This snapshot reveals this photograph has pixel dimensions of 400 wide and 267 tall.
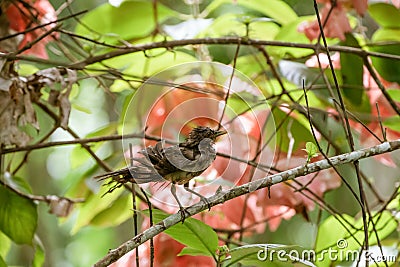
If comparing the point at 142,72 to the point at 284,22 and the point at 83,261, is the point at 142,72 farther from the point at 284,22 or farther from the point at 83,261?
the point at 83,261

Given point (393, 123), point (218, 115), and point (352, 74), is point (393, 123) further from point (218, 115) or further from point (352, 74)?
point (218, 115)

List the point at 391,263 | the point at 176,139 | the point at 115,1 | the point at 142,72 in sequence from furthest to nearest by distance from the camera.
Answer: the point at 142,72 → the point at 115,1 → the point at 391,263 → the point at 176,139

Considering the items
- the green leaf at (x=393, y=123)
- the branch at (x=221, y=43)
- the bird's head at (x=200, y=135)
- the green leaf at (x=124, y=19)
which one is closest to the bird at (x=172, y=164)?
the bird's head at (x=200, y=135)

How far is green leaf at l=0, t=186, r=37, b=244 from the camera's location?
2.72 ft

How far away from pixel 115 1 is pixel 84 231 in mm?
1823

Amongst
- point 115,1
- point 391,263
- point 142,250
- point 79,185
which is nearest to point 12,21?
point 115,1

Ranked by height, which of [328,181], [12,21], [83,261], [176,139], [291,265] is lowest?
[291,265]

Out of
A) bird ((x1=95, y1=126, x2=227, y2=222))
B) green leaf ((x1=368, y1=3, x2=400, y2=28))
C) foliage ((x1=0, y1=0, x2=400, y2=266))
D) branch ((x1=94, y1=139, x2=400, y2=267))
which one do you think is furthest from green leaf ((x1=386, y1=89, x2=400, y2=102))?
bird ((x1=95, y1=126, x2=227, y2=222))

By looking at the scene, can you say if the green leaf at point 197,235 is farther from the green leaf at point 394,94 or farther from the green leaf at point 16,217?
the green leaf at point 394,94

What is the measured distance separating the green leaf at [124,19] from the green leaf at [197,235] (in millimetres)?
456

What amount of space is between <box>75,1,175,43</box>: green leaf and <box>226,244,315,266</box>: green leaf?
1.60ft

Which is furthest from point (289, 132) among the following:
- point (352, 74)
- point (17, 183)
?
point (17, 183)

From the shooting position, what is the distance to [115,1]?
94cm

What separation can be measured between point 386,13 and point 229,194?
0.56 metres
